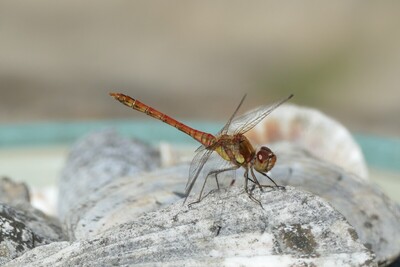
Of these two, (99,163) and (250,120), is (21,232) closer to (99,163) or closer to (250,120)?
(250,120)

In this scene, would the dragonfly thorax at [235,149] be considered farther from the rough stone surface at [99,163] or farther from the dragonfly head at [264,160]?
the rough stone surface at [99,163]

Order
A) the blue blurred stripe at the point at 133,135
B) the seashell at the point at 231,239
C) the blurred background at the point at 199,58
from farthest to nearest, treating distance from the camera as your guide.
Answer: the blurred background at the point at 199,58 < the blue blurred stripe at the point at 133,135 < the seashell at the point at 231,239

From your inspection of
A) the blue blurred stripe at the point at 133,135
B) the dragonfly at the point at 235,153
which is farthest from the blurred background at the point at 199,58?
the dragonfly at the point at 235,153

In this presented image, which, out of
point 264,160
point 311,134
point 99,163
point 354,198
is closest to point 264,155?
point 264,160

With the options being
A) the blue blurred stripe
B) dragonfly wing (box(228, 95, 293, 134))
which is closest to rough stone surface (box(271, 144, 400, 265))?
dragonfly wing (box(228, 95, 293, 134))

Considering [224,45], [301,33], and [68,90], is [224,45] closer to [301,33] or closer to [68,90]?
[301,33]

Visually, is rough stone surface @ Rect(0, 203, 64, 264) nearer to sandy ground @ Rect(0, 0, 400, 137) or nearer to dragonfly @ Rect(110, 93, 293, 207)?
dragonfly @ Rect(110, 93, 293, 207)
